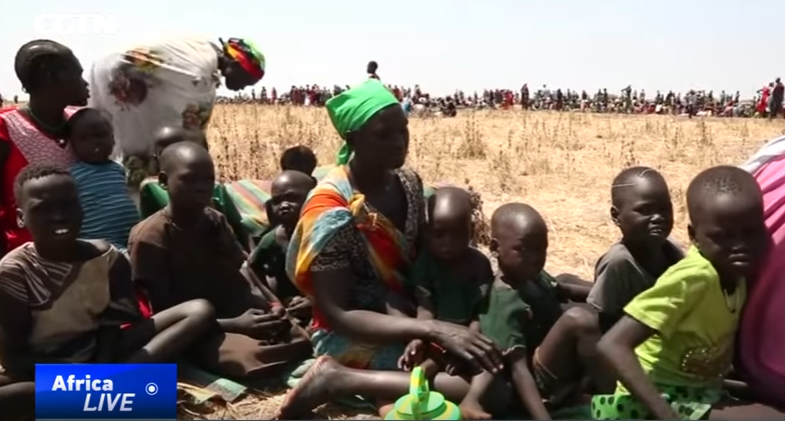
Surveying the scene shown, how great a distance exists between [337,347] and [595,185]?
6.74m

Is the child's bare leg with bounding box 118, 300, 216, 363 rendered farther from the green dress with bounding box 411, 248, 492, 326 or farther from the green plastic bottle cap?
the green plastic bottle cap

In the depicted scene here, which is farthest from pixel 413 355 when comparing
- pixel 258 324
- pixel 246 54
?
pixel 246 54

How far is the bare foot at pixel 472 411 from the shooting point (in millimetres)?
2824

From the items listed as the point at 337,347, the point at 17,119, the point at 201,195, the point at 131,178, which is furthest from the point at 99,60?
the point at 337,347

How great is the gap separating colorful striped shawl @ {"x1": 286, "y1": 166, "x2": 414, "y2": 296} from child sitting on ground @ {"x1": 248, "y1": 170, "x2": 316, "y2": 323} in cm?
95

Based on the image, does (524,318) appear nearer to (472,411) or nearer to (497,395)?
(497,395)

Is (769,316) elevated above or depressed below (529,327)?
above

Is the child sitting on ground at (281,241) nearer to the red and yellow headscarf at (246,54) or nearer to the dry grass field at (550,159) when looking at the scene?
the dry grass field at (550,159)

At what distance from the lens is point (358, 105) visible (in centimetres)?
309

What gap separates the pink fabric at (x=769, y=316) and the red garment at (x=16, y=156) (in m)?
2.87

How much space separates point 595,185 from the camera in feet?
30.8

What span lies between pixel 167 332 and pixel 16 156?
43.5 inches

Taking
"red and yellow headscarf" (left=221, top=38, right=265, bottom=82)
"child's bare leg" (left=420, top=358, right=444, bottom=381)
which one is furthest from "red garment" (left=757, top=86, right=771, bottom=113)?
"child's bare leg" (left=420, top=358, right=444, bottom=381)

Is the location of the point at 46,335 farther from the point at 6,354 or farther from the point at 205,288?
the point at 205,288
